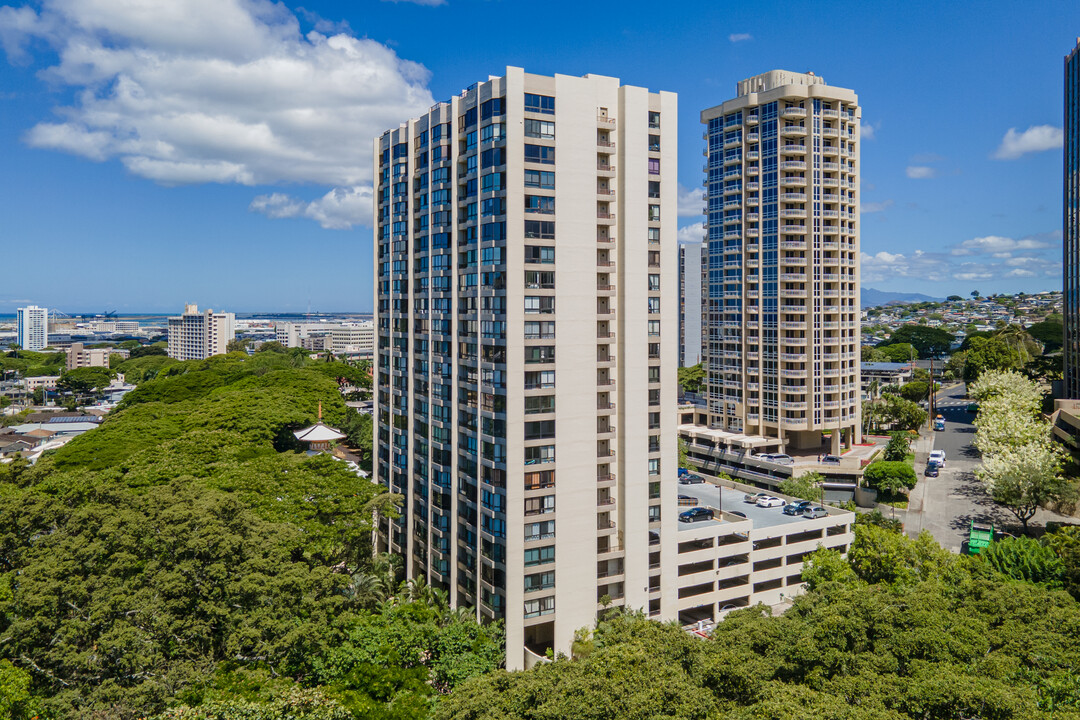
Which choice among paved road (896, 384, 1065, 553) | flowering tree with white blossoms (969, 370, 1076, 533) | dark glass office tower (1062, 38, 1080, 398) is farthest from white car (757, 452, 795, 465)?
dark glass office tower (1062, 38, 1080, 398)

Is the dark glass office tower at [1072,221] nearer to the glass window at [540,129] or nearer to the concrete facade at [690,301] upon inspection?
the concrete facade at [690,301]

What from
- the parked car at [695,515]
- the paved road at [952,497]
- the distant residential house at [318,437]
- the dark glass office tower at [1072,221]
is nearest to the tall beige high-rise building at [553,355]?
the parked car at [695,515]

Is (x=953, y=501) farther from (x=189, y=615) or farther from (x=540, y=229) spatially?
(x=189, y=615)

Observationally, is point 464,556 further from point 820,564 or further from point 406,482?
point 820,564

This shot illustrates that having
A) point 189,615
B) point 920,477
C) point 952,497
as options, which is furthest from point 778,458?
point 189,615

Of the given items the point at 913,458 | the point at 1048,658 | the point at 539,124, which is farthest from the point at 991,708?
the point at 913,458

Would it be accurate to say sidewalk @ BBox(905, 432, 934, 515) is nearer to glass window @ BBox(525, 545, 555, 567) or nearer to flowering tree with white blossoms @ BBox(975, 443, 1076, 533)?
flowering tree with white blossoms @ BBox(975, 443, 1076, 533)

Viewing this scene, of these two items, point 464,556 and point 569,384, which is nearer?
point 569,384
